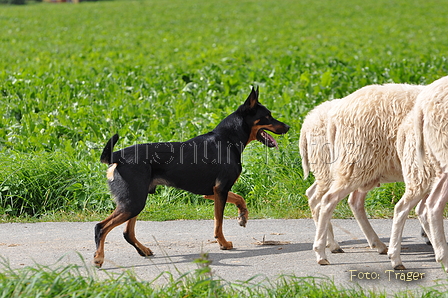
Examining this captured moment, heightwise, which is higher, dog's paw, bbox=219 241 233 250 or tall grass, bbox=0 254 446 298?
tall grass, bbox=0 254 446 298

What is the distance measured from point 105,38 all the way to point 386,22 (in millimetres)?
16310

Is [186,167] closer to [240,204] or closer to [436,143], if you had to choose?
[240,204]

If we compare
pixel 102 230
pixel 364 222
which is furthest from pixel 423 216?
pixel 102 230

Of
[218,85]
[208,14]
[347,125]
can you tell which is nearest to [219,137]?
[347,125]

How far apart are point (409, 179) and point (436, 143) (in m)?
0.38

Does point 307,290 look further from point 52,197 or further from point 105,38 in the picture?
point 105,38

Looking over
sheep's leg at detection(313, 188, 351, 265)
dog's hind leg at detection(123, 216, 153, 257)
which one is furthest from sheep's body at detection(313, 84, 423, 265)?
dog's hind leg at detection(123, 216, 153, 257)

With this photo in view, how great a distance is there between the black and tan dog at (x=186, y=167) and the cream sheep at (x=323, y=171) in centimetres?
37

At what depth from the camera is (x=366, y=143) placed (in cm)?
474

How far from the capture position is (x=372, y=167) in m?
4.74

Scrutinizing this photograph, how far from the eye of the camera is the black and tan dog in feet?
15.6

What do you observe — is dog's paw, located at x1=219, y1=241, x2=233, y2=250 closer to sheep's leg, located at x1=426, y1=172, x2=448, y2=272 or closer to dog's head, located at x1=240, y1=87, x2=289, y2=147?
dog's head, located at x1=240, y1=87, x2=289, y2=147

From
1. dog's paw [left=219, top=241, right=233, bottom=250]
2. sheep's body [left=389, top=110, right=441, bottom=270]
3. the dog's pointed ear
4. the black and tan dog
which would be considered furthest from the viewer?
the dog's pointed ear

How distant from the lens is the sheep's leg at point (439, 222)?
4363 millimetres
